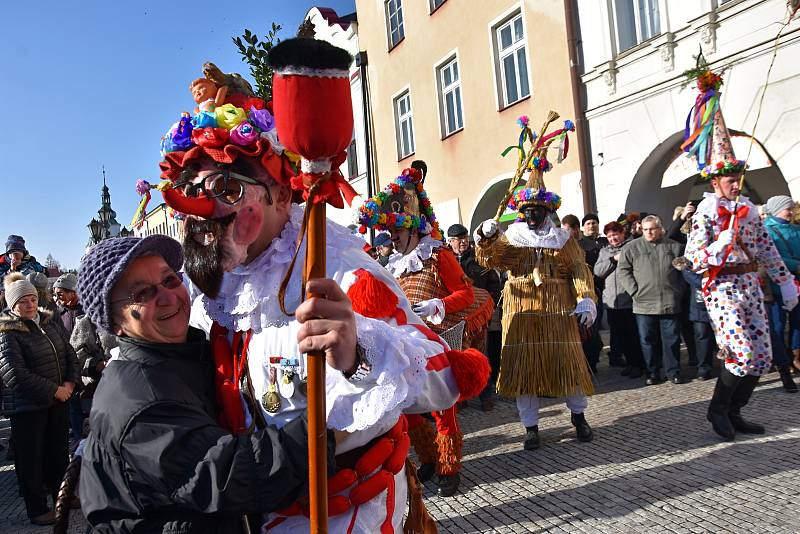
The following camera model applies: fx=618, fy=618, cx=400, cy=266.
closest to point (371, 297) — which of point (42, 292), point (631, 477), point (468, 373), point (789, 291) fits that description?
point (468, 373)

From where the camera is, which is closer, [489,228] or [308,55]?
[308,55]

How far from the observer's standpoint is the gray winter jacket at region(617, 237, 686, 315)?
663 cm

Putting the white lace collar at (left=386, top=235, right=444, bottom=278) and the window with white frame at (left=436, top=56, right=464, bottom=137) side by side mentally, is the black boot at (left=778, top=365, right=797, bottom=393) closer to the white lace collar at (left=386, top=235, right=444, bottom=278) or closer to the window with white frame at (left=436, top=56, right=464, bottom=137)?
the white lace collar at (left=386, top=235, right=444, bottom=278)

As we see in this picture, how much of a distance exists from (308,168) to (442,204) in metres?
13.5

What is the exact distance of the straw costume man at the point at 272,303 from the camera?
1468 mm

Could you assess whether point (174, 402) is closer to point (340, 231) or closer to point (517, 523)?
point (340, 231)

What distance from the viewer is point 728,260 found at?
4.42 m

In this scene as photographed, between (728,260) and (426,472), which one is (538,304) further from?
(426,472)

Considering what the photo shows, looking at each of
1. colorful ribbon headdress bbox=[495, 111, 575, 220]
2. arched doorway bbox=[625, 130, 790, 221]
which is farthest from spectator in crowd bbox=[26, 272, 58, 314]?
arched doorway bbox=[625, 130, 790, 221]

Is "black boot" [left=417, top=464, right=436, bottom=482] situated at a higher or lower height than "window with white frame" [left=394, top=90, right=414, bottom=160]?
lower

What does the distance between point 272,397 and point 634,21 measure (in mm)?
9611

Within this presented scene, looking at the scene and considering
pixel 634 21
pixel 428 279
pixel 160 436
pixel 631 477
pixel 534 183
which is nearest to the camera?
pixel 160 436

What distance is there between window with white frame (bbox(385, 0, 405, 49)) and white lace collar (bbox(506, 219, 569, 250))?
1176cm

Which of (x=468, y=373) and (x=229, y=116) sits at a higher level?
(x=229, y=116)
